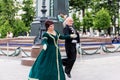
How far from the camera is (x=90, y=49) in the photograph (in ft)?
87.7

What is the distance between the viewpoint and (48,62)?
367 inches

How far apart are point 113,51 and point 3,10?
23513mm

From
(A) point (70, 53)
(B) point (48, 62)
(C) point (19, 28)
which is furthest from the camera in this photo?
(C) point (19, 28)

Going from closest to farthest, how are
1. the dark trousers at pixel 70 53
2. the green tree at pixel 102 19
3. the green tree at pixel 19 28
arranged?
1. the dark trousers at pixel 70 53
2. the green tree at pixel 19 28
3. the green tree at pixel 102 19

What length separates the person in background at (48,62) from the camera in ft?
30.3

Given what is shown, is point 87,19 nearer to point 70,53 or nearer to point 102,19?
point 102,19

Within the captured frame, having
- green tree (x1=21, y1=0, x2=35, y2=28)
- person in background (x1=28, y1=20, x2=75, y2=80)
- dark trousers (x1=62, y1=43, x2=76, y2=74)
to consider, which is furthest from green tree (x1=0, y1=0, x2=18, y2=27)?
person in background (x1=28, y1=20, x2=75, y2=80)

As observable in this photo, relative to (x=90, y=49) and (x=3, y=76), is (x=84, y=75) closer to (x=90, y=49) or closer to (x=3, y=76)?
(x=3, y=76)

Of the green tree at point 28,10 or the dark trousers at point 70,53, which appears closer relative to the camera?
the dark trousers at point 70,53

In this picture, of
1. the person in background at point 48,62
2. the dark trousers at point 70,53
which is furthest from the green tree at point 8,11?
the person in background at point 48,62

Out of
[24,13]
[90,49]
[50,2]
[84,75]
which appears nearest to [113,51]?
[90,49]

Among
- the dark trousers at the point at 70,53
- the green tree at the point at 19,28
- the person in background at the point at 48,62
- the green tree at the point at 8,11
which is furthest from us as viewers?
the green tree at the point at 8,11

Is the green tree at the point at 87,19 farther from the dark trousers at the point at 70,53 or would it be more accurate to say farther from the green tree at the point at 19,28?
the dark trousers at the point at 70,53

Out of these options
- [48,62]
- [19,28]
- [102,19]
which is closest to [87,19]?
[102,19]
